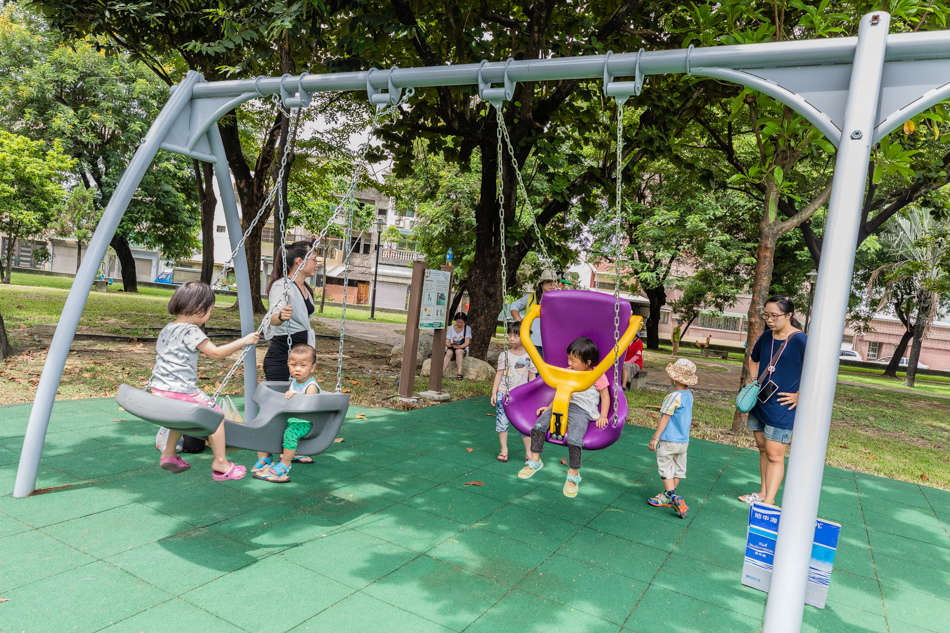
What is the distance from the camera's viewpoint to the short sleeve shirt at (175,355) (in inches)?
132

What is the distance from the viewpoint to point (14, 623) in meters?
2.42

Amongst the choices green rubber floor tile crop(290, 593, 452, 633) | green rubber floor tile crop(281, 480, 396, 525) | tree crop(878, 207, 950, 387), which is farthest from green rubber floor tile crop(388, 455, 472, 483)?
tree crop(878, 207, 950, 387)

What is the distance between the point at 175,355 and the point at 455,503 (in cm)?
215

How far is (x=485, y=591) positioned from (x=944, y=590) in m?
2.96

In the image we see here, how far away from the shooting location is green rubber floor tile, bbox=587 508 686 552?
3961mm

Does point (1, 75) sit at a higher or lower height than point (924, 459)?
higher

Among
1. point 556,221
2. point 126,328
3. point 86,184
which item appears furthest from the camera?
point 86,184

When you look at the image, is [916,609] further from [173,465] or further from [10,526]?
[10,526]

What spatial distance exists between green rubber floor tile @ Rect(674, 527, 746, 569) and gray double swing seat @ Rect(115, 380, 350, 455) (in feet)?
8.03

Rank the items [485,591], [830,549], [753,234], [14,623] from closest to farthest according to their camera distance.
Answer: [14,623], [830,549], [485,591], [753,234]

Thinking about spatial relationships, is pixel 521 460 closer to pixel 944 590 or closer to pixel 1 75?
pixel 944 590

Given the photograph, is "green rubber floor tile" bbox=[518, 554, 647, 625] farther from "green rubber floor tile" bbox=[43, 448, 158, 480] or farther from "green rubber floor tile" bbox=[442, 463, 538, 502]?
"green rubber floor tile" bbox=[43, 448, 158, 480]

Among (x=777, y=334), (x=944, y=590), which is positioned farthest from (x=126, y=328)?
(x=944, y=590)

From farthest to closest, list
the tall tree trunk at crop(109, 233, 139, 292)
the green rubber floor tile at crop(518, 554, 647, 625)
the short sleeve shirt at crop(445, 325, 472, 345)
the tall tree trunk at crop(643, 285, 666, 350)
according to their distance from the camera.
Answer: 1. the tall tree trunk at crop(109, 233, 139, 292)
2. the tall tree trunk at crop(643, 285, 666, 350)
3. the short sleeve shirt at crop(445, 325, 472, 345)
4. the green rubber floor tile at crop(518, 554, 647, 625)
